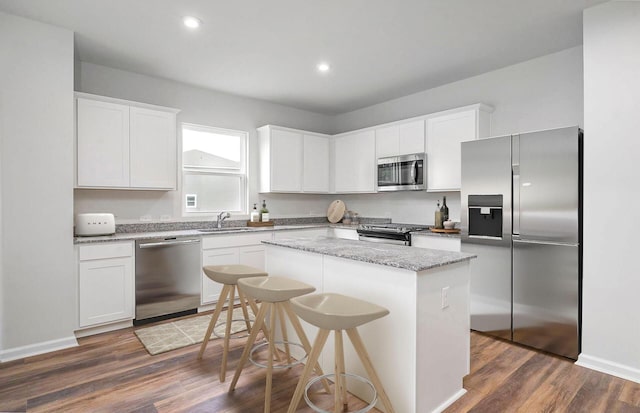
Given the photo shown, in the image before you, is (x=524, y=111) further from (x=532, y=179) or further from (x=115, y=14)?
(x=115, y=14)

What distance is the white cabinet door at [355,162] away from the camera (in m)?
5.05

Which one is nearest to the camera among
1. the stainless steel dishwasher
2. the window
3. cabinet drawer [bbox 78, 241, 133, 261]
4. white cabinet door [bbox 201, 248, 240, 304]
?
cabinet drawer [bbox 78, 241, 133, 261]

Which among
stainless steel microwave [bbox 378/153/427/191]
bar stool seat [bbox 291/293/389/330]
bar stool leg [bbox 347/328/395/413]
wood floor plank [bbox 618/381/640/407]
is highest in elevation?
stainless steel microwave [bbox 378/153/427/191]

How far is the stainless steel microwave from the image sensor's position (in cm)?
435

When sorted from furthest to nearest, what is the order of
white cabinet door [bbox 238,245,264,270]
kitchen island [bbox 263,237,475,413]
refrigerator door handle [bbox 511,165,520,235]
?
white cabinet door [bbox 238,245,264,270] < refrigerator door handle [bbox 511,165,520,235] < kitchen island [bbox 263,237,475,413]

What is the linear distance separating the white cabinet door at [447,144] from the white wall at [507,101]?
1.09ft

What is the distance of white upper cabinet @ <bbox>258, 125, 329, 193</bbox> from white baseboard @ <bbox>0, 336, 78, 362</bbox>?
2.82 m

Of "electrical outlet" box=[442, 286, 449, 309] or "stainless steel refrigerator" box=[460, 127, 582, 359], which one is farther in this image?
"stainless steel refrigerator" box=[460, 127, 582, 359]

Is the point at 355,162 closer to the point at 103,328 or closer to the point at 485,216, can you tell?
the point at 485,216

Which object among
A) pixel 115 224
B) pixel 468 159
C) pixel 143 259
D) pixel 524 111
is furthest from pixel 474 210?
pixel 115 224

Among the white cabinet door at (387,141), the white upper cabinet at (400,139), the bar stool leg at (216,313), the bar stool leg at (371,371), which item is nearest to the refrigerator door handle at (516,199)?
the white upper cabinet at (400,139)

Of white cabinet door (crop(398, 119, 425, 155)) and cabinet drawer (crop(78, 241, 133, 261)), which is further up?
white cabinet door (crop(398, 119, 425, 155))

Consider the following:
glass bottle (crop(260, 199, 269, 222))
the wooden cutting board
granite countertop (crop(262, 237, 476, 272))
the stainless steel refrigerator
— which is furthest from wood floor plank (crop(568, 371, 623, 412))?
glass bottle (crop(260, 199, 269, 222))

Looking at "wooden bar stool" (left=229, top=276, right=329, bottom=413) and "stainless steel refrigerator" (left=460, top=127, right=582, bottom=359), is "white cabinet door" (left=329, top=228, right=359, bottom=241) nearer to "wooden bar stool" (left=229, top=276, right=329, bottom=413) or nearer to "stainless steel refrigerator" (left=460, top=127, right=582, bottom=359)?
"stainless steel refrigerator" (left=460, top=127, right=582, bottom=359)
